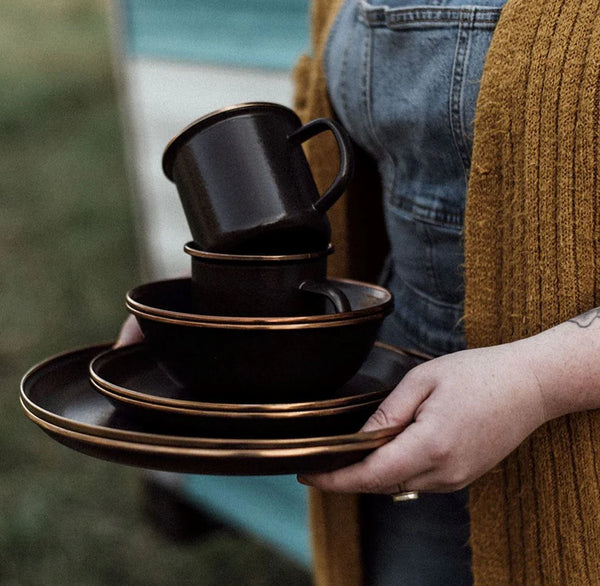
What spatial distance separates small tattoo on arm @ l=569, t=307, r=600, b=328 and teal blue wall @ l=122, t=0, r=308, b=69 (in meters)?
1.43

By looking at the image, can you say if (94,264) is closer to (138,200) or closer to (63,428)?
(138,200)

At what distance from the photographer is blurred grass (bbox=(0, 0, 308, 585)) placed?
A: 2.84 metres

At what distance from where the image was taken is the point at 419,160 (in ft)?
3.38

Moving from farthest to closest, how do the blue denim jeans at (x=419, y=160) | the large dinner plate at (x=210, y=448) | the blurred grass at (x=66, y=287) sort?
the blurred grass at (x=66, y=287) < the blue denim jeans at (x=419, y=160) < the large dinner plate at (x=210, y=448)

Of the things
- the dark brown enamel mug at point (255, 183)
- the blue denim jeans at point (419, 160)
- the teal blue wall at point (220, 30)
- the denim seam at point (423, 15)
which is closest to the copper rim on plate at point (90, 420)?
the dark brown enamel mug at point (255, 183)

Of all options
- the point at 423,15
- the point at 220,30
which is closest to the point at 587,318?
the point at 423,15

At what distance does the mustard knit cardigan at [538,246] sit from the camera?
0.87 meters

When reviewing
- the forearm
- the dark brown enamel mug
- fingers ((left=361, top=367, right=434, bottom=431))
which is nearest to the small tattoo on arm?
the forearm

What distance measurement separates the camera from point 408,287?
115 centimetres

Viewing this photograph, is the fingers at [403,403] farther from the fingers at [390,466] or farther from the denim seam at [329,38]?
the denim seam at [329,38]

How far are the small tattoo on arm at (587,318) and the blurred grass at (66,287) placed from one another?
2.09 metres

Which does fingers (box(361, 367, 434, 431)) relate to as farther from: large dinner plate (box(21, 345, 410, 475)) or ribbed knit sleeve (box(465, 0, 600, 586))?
ribbed knit sleeve (box(465, 0, 600, 586))

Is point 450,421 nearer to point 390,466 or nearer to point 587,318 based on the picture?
point 390,466

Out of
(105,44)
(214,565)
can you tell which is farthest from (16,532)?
(105,44)
